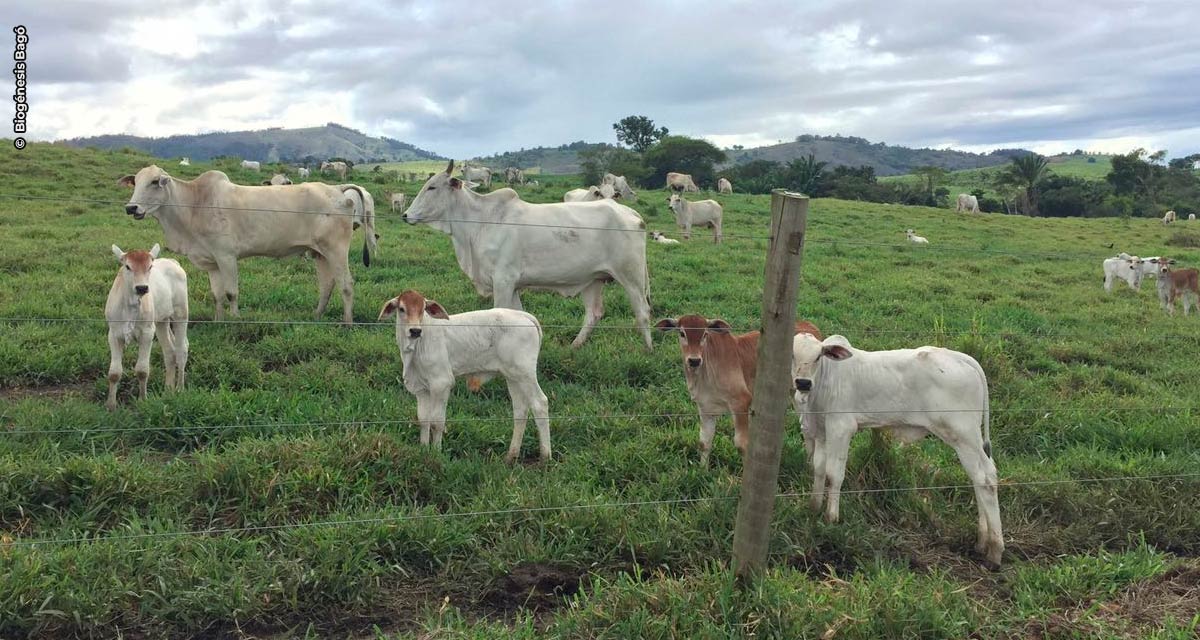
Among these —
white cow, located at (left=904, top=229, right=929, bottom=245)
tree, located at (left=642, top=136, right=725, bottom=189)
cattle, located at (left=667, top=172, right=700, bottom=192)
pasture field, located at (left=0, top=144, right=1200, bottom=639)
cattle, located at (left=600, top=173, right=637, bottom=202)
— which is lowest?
pasture field, located at (left=0, top=144, right=1200, bottom=639)

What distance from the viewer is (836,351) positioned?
4930 mm

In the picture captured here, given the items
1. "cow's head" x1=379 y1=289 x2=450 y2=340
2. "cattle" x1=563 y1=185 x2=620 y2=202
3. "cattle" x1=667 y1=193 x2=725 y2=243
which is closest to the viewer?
"cow's head" x1=379 y1=289 x2=450 y2=340

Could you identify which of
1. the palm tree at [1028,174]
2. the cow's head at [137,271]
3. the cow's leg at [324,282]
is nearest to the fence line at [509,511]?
the cow's head at [137,271]

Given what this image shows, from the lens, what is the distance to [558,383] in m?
7.38

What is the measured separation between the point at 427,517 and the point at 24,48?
7.33m

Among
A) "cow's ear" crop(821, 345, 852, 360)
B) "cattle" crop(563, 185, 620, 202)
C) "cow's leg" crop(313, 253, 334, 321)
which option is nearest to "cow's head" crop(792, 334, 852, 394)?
"cow's ear" crop(821, 345, 852, 360)

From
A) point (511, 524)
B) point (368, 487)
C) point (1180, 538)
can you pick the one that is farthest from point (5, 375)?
point (1180, 538)

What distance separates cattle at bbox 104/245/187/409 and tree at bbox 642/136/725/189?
45.1 meters

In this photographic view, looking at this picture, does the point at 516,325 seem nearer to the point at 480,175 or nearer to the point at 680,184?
the point at 480,175

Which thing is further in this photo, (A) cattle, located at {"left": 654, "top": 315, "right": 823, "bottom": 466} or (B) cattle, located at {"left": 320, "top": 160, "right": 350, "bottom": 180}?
(B) cattle, located at {"left": 320, "top": 160, "right": 350, "bottom": 180}

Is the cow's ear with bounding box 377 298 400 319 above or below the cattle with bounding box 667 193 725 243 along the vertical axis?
below

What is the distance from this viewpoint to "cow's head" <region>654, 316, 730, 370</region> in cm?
563

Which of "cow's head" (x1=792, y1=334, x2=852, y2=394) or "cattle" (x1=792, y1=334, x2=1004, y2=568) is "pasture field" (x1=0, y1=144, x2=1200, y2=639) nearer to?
"cattle" (x1=792, y1=334, x2=1004, y2=568)

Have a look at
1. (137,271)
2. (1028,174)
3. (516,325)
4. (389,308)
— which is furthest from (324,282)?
(1028,174)
